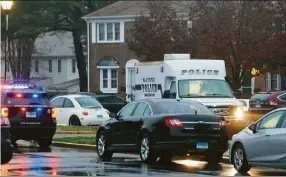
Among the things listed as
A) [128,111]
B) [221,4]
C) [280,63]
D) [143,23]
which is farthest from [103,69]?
[128,111]

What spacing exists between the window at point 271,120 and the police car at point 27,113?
9.42 meters

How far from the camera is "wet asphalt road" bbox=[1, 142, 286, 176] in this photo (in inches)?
651

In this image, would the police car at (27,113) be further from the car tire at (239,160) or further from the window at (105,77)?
the window at (105,77)

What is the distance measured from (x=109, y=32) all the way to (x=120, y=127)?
47291 millimetres

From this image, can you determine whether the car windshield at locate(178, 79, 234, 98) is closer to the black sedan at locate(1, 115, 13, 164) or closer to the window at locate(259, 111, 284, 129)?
the window at locate(259, 111, 284, 129)

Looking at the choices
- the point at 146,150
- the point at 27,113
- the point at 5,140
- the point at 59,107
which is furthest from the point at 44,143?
the point at 5,140

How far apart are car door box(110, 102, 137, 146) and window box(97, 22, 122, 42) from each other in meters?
46.1

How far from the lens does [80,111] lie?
3384 centimetres

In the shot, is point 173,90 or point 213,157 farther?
point 173,90

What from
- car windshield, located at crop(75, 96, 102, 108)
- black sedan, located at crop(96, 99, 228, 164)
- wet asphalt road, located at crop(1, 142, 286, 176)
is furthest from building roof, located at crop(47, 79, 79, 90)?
black sedan, located at crop(96, 99, 228, 164)

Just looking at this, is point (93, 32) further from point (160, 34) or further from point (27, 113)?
point (27, 113)

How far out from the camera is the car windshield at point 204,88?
Result: 28312 millimetres

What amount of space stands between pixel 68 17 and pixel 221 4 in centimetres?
2284

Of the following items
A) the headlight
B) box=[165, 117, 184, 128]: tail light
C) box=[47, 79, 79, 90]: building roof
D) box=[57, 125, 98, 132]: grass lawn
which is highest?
box=[165, 117, 184, 128]: tail light
